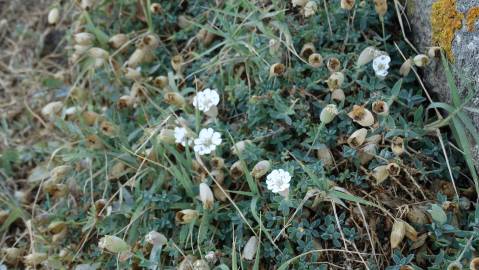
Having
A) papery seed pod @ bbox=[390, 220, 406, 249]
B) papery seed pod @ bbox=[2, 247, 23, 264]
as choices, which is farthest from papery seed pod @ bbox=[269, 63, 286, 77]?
papery seed pod @ bbox=[2, 247, 23, 264]

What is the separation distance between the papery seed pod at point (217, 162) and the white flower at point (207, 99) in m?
0.21

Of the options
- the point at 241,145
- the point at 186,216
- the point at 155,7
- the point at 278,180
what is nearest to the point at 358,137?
the point at 278,180

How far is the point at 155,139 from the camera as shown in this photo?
2.38 meters

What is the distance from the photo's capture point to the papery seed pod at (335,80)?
7.36ft

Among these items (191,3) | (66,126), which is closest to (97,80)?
(66,126)

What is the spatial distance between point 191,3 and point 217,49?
26 centimetres

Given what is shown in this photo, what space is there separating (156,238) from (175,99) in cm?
56

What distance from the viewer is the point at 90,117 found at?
104 inches

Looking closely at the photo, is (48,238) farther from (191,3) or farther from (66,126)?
(191,3)

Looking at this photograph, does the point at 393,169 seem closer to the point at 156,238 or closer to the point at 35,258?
the point at 156,238

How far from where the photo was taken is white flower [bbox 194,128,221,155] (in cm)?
229

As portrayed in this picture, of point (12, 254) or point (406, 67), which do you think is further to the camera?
point (12, 254)

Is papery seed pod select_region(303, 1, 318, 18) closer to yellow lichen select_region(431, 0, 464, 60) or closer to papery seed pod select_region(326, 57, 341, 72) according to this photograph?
A: papery seed pod select_region(326, 57, 341, 72)

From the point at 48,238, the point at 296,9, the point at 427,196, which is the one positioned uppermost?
the point at 296,9
